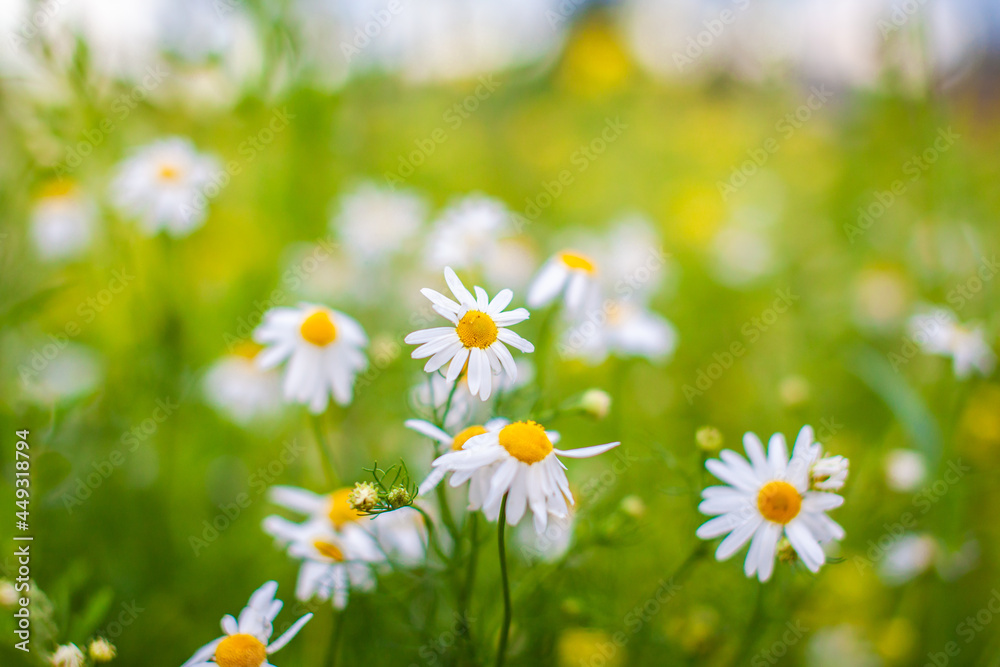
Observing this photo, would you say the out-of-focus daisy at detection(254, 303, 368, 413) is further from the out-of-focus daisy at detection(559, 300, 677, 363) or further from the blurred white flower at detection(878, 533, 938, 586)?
the blurred white flower at detection(878, 533, 938, 586)

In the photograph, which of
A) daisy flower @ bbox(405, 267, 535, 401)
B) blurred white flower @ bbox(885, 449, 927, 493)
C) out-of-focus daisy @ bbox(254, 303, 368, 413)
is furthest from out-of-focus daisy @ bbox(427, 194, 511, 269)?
blurred white flower @ bbox(885, 449, 927, 493)

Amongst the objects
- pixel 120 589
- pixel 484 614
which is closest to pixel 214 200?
pixel 120 589

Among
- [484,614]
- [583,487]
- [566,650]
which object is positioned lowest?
[566,650]

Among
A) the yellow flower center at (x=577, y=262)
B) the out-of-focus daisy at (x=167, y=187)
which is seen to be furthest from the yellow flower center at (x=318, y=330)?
the out-of-focus daisy at (x=167, y=187)

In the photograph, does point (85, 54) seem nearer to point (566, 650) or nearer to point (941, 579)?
point (566, 650)

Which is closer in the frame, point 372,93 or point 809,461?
point 809,461

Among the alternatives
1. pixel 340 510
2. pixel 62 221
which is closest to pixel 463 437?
pixel 340 510

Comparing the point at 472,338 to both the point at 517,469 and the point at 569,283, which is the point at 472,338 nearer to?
the point at 517,469
